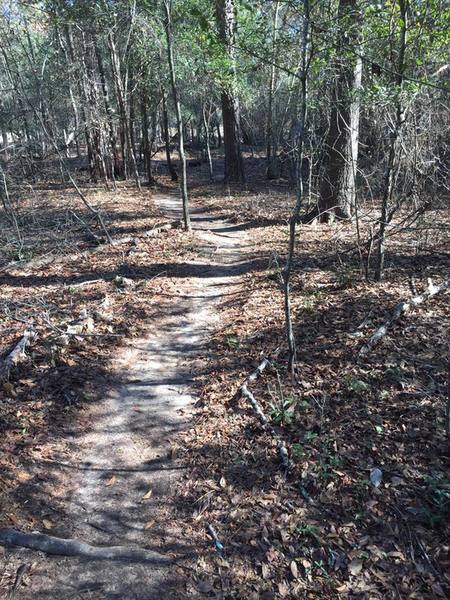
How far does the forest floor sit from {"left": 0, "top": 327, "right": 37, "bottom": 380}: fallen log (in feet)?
0.30

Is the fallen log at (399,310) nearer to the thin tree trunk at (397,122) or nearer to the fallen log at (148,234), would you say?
the thin tree trunk at (397,122)

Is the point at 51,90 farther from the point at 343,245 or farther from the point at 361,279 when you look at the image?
the point at 361,279

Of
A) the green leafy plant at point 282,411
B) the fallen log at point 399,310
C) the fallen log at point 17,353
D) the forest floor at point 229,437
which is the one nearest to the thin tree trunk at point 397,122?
the fallen log at point 399,310

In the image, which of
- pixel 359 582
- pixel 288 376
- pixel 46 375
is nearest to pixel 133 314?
pixel 46 375

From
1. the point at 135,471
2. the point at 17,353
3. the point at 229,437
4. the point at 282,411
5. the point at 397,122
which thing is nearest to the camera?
the point at 135,471

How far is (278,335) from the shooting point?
20.6ft

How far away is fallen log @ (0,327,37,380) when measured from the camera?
206 inches

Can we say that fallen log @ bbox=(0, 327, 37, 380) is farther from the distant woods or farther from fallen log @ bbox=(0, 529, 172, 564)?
the distant woods

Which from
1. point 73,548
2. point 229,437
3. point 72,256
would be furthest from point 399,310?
point 72,256

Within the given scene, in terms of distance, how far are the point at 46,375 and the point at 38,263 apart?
5.11 meters

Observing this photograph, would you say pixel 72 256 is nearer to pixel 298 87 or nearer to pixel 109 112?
pixel 298 87

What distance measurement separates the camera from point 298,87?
7.23 metres

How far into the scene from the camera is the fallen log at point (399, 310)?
5559 millimetres

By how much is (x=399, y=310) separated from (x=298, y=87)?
13.1ft
